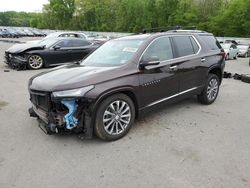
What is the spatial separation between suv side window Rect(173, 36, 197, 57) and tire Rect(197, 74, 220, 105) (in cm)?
93

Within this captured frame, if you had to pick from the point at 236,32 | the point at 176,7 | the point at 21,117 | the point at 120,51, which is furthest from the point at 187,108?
the point at 176,7

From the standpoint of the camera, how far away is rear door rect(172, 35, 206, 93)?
5.05 m

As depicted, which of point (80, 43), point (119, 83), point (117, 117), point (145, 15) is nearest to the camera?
point (119, 83)

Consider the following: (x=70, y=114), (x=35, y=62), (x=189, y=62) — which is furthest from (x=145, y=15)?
(x=70, y=114)

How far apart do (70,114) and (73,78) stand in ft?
1.80

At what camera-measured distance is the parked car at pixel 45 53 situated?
34.8 ft

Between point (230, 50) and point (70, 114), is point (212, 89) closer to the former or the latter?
point (70, 114)

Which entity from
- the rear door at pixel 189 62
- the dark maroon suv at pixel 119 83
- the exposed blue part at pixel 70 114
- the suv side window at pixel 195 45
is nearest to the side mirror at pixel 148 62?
the dark maroon suv at pixel 119 83

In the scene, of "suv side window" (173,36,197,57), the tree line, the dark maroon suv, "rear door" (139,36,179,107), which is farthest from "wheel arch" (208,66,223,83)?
the tree line

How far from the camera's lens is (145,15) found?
63.1 metres

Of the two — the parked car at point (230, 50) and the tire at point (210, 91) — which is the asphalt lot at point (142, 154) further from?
the parked car at point (230, 50)

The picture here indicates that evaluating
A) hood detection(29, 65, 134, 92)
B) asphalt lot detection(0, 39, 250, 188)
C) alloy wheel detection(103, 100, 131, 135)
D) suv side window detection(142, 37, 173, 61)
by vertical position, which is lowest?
asphalt lot detection(0, 39, 250, 188)

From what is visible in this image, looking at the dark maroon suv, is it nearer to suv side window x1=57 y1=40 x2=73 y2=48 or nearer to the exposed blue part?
the exposed blue part

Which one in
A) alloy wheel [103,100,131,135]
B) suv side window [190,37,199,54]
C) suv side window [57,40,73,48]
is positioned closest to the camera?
alloy wheel [103,100,131,135]
